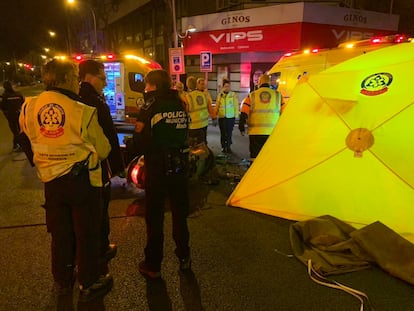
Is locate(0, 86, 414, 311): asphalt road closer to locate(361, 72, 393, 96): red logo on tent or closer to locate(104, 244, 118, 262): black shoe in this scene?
locate(104, 244, 118, 262): black shoe

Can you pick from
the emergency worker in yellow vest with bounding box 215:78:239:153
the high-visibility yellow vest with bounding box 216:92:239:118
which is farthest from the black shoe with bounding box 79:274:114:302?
the high-visibility yellow vest with bounding box 216:92:239:118

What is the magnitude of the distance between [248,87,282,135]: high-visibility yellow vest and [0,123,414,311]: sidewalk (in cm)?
199

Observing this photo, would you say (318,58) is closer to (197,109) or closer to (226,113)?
(226,113)

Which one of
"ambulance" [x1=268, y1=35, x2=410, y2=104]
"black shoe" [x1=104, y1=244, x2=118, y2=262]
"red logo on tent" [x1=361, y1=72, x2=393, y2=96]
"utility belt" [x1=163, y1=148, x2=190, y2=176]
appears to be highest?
"ambulance" [x1=268, y1=35, x2=410, y2=104]

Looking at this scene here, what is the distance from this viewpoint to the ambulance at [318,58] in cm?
805

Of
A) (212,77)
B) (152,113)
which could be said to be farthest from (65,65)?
(212,77)

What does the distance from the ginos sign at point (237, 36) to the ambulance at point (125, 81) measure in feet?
16.6

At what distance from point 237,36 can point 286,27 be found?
2.31 metres

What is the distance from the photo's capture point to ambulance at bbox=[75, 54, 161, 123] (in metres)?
12.2

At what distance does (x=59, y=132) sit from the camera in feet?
9.29

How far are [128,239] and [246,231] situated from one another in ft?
4.98

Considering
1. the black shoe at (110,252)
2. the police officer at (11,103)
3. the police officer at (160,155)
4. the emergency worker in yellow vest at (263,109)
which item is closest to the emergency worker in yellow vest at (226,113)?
the emergency worker in yellow vest at (263,109)

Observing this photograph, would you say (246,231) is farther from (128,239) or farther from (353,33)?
(353,33)

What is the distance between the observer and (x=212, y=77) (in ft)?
65.2
